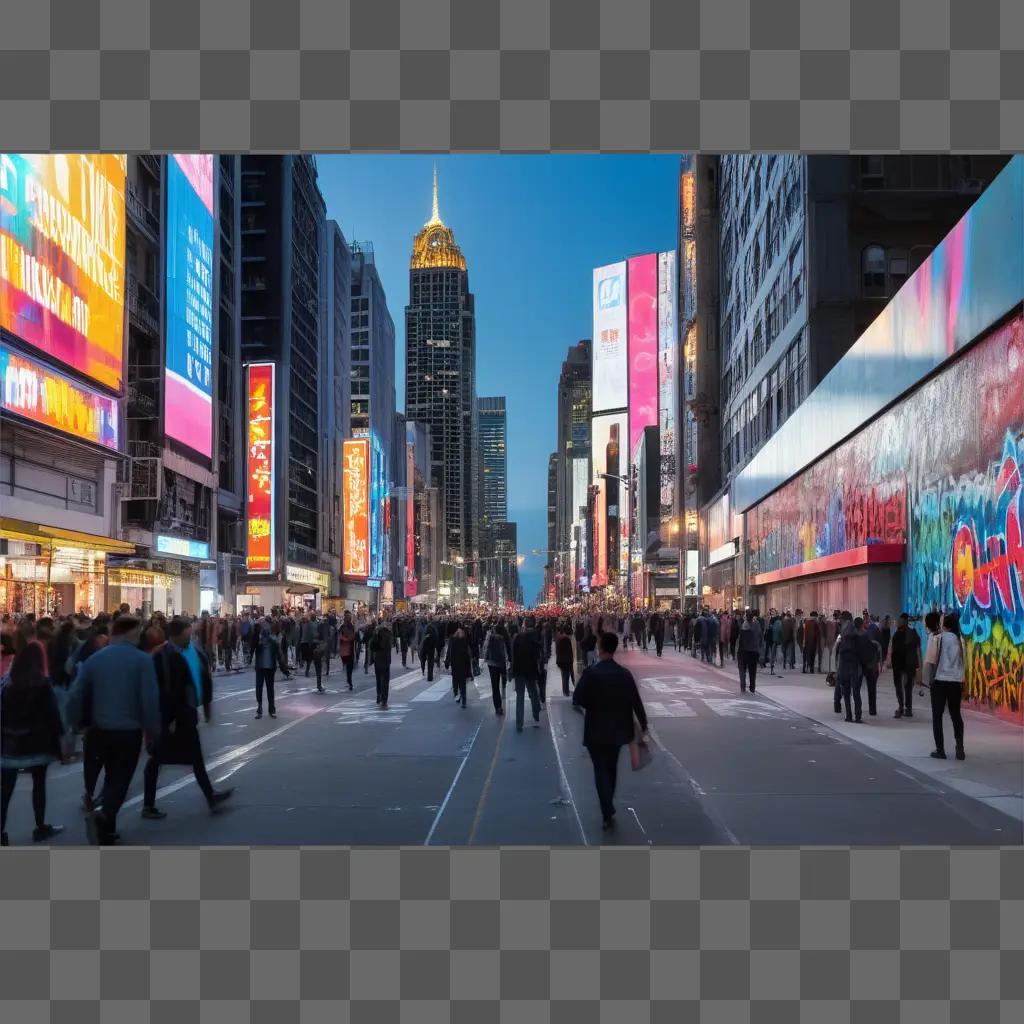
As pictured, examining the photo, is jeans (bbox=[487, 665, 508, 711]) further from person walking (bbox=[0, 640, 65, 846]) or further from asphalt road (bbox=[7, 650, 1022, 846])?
person walking (bbox=[0, 640, 65, 846])

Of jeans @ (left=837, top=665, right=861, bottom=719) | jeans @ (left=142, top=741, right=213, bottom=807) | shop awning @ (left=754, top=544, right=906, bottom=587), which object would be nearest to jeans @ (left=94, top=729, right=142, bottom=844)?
jeans @ (left=142, top=741, right=213, bottom=807)

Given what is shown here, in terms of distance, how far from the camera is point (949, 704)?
13625mm

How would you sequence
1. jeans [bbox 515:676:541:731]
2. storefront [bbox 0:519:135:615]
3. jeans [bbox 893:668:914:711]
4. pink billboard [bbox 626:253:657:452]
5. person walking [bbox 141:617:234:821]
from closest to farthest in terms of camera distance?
person walking [bbox 141:617:234:821]
jeans [bbox 515:676:541:731]
jeans [bbox 893:668:914:711]
storefront [bbox 0:519:135:615]
pink billboard [bbox 626:253:657:452]

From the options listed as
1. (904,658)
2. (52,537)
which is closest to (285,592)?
(52,537)

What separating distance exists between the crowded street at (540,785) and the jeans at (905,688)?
363 mm

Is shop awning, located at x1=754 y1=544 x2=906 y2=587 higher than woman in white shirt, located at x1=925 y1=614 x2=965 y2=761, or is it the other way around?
shop awning, located at x1=754 y1=544 x2=906 y2=587

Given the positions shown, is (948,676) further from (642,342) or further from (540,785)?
(642,342)

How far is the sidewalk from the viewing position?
11.8 m

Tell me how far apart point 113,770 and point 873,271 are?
41255 millimetres

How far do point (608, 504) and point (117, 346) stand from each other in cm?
14344

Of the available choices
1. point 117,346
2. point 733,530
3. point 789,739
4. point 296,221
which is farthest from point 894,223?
point 296,221

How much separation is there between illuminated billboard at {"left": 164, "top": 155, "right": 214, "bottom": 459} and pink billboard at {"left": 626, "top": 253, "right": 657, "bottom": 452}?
97036mm
